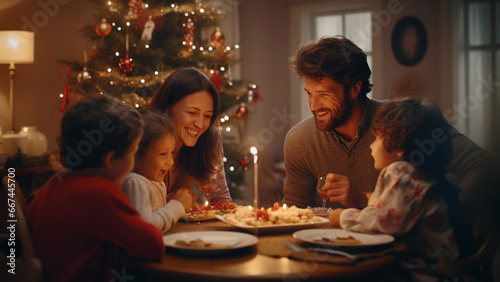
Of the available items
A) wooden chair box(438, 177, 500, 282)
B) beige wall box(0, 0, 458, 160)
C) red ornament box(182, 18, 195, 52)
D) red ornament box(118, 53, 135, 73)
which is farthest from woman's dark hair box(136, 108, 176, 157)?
beige wall box(0, 0, 458, 160)

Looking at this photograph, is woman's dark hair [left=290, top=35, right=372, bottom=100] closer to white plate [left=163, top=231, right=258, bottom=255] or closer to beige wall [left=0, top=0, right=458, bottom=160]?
white plate [left=163, top=231, right=258, bottom=255]

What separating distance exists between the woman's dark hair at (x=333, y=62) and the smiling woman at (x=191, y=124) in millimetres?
453

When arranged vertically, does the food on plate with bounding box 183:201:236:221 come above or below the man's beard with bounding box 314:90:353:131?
below

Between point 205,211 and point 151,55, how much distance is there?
2383 millimetres

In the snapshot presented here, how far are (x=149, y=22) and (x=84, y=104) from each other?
8.54ft

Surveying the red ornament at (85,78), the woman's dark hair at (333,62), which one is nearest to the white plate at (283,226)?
the woman's dark hair at (333,62)

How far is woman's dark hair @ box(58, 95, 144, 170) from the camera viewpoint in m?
1.48

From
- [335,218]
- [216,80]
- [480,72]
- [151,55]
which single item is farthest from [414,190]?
[480,72]

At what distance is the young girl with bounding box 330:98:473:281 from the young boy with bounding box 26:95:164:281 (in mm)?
665

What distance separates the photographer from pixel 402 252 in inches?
58.6

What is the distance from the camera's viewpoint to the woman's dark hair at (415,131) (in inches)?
59.9

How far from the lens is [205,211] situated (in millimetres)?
2039

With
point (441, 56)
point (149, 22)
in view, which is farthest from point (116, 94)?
point (441, 56)

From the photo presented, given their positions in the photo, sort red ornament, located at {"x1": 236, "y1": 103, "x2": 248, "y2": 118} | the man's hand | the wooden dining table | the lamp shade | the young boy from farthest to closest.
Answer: red ornament, located at {"x1": 236, "y1": 103, "x2": 248, "y2": 118}, the lamp shade, the man's hand, the young boy, the wooden dining table
